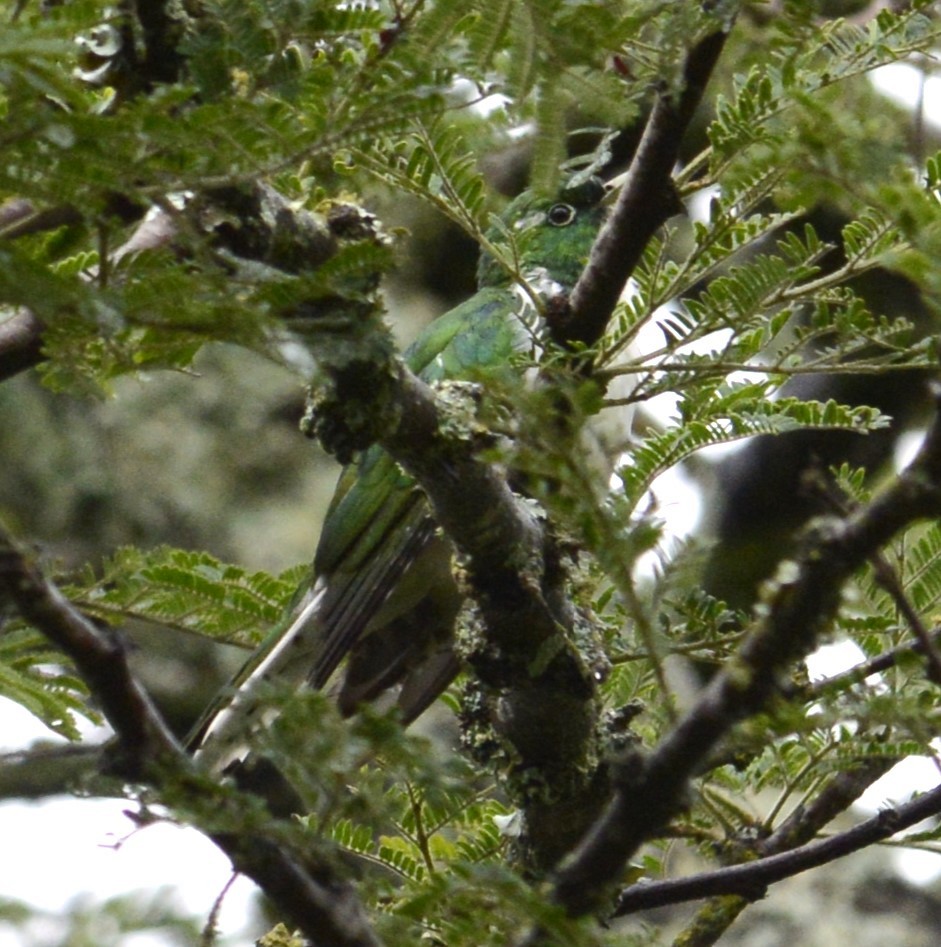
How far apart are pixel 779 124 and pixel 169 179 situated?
1.24 m

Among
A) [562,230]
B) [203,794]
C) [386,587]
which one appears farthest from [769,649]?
[562,230]

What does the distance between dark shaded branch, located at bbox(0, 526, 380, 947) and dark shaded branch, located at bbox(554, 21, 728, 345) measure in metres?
1.24

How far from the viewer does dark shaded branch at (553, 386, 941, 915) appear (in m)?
1.29

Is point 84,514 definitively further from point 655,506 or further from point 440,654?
point 655,506

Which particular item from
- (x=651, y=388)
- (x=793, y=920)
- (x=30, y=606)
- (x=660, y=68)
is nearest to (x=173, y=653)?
(x=793, y=920)

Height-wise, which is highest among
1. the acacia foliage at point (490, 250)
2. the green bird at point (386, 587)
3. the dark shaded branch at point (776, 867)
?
the green bird at point (386, 587)

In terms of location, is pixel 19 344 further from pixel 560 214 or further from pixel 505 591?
pixel 560 214

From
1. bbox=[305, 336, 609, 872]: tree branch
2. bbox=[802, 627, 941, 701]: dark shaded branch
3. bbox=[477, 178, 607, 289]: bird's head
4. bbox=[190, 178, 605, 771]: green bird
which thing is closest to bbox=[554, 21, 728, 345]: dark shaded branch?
bbox=[305, 336, 609, 872]: tree branch

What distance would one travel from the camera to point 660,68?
7.02 feet

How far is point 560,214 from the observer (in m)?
4.46

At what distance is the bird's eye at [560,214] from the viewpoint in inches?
175

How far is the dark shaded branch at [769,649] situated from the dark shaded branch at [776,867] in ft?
3.90

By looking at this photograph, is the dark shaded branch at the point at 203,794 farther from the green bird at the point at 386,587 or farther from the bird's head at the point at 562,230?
the bird's head at the point at 562,230

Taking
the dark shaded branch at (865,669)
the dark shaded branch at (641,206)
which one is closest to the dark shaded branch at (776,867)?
the dark shaded branch at (865,669)
